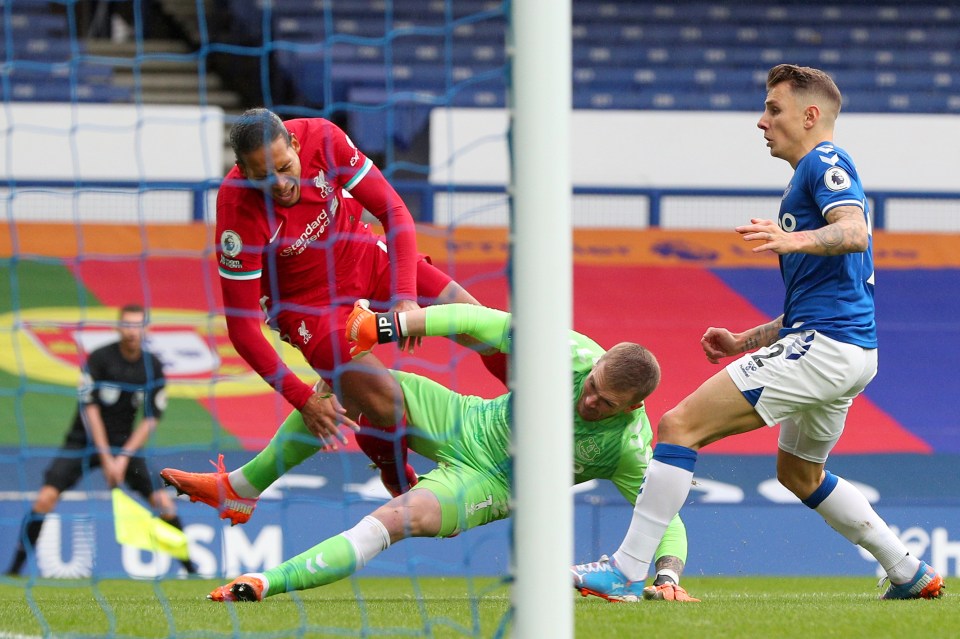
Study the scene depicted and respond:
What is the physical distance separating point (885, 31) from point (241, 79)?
690 centimetres

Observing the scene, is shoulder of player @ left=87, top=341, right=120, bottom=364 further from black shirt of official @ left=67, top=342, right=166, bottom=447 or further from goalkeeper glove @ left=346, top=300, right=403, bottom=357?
goalkeeper glove @ left=346, top=300, right=403, bottom=357


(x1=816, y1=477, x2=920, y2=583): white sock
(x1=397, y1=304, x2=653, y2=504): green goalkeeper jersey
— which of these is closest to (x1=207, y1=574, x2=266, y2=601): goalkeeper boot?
(x1=397, y1=304, x2=653, y2=504): green goalkeeper jersey

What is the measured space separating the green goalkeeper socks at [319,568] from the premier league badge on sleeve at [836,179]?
76.7 inches

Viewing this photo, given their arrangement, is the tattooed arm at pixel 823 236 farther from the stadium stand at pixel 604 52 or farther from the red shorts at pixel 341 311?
the stadium stand at pixel 604 52

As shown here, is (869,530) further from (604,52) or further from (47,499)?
(604,52)

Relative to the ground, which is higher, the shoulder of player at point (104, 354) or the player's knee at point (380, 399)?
the player's knee at point (380, 399)

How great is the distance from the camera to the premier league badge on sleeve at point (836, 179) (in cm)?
402

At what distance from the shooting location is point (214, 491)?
500 centimetres

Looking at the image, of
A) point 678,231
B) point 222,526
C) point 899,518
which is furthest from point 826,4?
point 222,526

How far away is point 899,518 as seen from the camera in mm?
7230

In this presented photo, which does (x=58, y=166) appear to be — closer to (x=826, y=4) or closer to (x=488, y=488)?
(x=488, y=488)

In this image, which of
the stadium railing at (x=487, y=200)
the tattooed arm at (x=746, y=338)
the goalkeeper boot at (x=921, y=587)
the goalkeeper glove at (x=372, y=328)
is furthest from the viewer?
the stadium railing at (x=487, y=200)

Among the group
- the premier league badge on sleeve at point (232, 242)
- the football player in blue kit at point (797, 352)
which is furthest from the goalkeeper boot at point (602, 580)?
the premier league badge on sleeve at point (232, 242)

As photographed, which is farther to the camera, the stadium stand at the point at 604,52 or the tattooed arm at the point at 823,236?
the stadium stand at the point at 604,52
